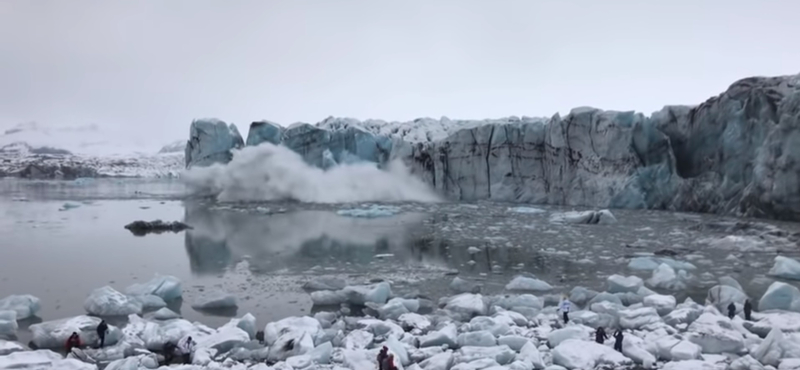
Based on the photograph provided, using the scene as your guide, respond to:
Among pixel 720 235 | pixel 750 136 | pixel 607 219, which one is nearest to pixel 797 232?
pixel 720 235

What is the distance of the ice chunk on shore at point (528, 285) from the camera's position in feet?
27.7

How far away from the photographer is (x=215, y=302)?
24.1 ft

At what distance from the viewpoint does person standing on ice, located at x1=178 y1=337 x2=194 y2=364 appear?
17.6ft

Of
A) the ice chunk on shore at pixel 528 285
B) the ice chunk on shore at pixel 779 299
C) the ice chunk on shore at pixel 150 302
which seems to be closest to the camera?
the ice chunk on shore at pixel 779 299

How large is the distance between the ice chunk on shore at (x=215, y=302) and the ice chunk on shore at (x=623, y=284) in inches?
217

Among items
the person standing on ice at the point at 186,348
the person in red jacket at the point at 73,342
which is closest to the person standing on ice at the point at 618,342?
the person standing on ice at the point at 186,348

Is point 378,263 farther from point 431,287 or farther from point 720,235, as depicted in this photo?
point 720,235

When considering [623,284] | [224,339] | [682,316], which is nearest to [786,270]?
[623,284]

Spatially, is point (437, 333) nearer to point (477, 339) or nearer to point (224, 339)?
point (477, 339)

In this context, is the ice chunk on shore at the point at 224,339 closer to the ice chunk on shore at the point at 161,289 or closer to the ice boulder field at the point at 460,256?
the ice boulder field at the point at 460,256

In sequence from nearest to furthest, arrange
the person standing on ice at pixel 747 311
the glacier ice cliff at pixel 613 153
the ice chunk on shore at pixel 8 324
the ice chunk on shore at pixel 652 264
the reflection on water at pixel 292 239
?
1. the ice chunk on shore at pixel 8 324
2. the person standing on ice at pixel 747 311
3. the ice chunk on shore at pixel 652 264
4. the reflection on water at pixel 292 239
5. the glacier ice cliff at pixel 613 153

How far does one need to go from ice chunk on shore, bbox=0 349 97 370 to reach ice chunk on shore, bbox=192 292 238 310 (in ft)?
7.66

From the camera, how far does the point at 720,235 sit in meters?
13.6

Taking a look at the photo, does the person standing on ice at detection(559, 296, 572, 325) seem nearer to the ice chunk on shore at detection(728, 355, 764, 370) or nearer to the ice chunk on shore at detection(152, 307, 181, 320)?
the ice chunk on shore at detection(728, 355, 764, 370)
